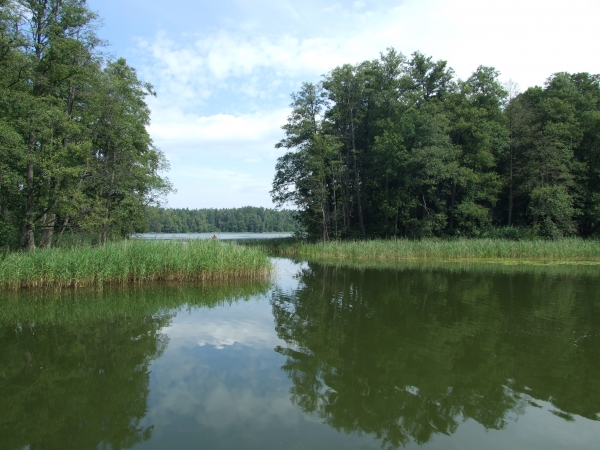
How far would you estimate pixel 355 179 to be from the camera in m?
31.6

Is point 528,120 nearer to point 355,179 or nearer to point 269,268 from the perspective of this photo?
point 355,179

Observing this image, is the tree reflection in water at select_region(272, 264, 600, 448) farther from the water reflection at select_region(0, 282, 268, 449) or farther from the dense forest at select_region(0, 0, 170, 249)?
the dense forest at select_region(0, 0, 170, 249)

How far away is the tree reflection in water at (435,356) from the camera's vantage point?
14.5 ft

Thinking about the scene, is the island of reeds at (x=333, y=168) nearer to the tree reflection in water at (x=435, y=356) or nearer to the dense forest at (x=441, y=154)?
the dense forest at (x=441, y=154)

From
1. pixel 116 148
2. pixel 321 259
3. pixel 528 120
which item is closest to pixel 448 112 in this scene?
pixel 528 120

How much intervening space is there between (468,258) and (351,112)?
15006 mm

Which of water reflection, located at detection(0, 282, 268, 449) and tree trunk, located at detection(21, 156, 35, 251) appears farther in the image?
tree trunk, located at detection(21, 156, 35, 251)

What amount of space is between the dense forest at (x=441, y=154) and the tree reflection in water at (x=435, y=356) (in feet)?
54.1

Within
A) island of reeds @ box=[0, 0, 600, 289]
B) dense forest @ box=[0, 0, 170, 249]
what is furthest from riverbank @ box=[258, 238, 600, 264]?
dense forest @ box=[0, 0, 170, 249]

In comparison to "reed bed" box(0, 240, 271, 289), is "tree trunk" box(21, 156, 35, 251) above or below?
above

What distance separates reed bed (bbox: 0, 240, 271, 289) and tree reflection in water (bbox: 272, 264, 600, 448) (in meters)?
2.89

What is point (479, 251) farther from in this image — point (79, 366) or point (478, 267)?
point (79, 366)

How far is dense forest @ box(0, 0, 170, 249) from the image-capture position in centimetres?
1253

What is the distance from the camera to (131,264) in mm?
12297
